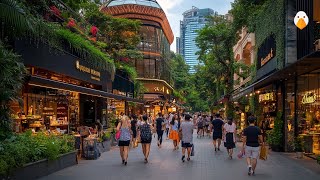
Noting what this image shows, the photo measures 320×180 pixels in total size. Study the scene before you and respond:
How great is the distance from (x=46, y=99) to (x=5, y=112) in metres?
9.24

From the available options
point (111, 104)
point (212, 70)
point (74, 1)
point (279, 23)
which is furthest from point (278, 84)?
point (212, 70)

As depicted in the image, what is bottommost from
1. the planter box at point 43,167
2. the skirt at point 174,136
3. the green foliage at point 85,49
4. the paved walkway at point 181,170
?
the paved walkway at point 181,170

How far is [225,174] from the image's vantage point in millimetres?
12547

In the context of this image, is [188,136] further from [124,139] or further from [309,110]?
[309,110]

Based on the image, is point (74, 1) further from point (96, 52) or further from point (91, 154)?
point (91, 154)

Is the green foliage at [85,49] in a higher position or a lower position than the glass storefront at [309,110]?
higher

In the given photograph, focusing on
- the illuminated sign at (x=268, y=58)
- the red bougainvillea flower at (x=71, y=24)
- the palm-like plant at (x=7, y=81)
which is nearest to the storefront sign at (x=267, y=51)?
the illuminated sign at (x=268, y=58)

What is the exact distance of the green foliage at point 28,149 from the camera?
997 centimetres

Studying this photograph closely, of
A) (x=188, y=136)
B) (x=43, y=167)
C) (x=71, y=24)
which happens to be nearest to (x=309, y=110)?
(x=188, y=136)

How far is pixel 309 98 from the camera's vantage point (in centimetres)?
1872

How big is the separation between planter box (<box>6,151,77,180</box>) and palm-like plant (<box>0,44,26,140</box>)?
3.63 ft

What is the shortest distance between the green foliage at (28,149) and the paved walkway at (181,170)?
0.65 m

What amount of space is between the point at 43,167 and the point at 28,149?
38.5 inches

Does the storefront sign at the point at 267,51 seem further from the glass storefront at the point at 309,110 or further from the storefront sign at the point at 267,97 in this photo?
the glass storefront at the point at 309,110
